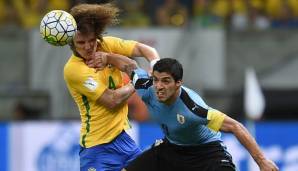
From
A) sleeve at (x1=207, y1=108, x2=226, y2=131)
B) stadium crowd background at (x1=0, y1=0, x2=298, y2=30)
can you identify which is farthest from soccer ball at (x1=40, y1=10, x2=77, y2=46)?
stadium crowd background at (x1=0, y1=0, x2=298, y2=30)

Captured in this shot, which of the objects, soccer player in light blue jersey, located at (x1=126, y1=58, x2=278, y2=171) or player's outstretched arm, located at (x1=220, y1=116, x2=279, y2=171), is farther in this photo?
soccer player in light blue jersey, located at (x1=126, y1=58, x2=278, y2=171)

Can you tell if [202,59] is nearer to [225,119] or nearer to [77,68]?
[77,68]

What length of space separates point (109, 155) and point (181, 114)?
0.95m

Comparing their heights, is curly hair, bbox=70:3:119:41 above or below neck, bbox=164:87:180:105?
above

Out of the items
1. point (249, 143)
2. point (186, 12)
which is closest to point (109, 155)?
point (249, 143)

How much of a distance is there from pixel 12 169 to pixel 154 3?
375cm

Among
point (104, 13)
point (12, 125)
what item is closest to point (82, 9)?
point (104, 13)

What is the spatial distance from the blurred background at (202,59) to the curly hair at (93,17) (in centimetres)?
493

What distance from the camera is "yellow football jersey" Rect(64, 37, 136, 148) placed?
29.7ft

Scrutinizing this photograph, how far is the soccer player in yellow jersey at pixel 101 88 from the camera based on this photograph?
891 cm

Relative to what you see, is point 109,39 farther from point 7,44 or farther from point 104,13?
point 7,44

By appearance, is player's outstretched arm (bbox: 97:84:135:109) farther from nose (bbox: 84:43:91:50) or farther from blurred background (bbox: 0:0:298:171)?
blurred background (bbox: 0:0:298:171)

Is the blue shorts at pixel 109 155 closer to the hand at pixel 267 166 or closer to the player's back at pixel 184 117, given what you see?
the player's back at pixel 184 117

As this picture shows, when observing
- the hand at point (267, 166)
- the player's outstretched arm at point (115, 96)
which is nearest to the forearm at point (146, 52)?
the player's outstretched arm at point (115, 96)
